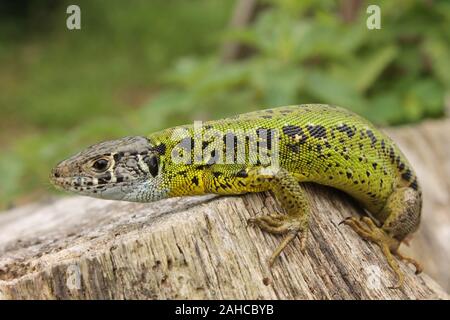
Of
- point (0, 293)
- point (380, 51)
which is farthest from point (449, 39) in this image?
point (0, 293)

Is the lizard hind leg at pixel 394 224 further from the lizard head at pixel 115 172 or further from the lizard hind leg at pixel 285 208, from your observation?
the lizard head at pixel 115 172

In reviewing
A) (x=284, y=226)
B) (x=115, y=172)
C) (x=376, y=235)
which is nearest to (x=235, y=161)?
(x=284, y=226)

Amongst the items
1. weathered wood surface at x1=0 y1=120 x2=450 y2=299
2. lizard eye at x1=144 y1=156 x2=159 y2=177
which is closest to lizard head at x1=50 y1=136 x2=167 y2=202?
lizard eye at x1=144 y1=156 x2=159 y2=177

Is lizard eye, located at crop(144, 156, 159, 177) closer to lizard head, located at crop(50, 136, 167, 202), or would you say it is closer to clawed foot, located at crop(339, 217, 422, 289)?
lizard head, located at crop(50, 136, 167, 202)

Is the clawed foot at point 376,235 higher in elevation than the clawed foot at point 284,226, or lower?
lower

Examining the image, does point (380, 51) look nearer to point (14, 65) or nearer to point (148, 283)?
point (148, 283)

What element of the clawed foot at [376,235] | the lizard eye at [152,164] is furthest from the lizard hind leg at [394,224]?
the lizard eye at [152,164]
